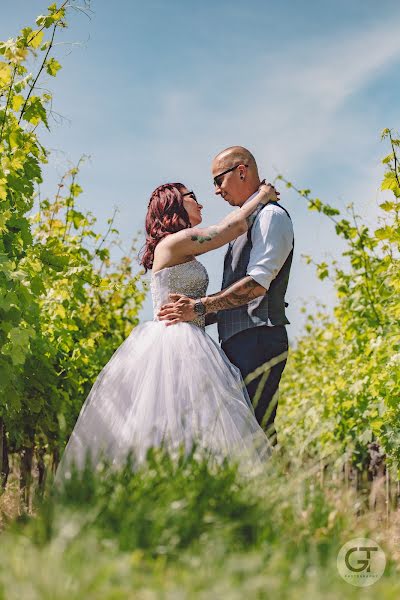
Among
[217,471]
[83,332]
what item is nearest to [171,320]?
[217,471]

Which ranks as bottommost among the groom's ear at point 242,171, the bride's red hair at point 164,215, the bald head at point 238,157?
the bride's red hair at point 164,215

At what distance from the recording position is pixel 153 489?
2910 millimetres

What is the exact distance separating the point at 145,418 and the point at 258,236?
124 cm

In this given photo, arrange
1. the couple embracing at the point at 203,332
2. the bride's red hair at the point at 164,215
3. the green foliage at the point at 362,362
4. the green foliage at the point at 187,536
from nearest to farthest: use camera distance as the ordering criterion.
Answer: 1. the green foliage at the point at 187,536
2. the couple embracing at the point at 203,332
3. the bride's red hair at the point at 164,215
4. the green foliage at the point at 362,362

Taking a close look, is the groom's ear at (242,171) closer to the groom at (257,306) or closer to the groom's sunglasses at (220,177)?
the groom's sunglasses at (220,177)

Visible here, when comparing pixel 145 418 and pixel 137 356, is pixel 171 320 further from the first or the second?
pixel 145 418

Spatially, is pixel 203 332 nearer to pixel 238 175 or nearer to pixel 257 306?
pixel 257 306

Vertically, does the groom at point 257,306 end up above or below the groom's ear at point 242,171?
below

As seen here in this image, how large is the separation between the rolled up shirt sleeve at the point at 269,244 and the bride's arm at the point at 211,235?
2.8 inches

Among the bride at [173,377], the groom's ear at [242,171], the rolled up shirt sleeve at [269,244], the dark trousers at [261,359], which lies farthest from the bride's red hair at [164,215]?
the dark trousers at [261,359]

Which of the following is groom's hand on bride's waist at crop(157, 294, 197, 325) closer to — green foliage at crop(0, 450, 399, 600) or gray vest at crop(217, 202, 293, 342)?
gray vest at crop(217, 202, 293, 342)

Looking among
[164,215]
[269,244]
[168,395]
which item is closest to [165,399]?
[168,395]

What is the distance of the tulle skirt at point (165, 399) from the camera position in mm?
4137

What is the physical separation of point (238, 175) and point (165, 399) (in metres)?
1.52
